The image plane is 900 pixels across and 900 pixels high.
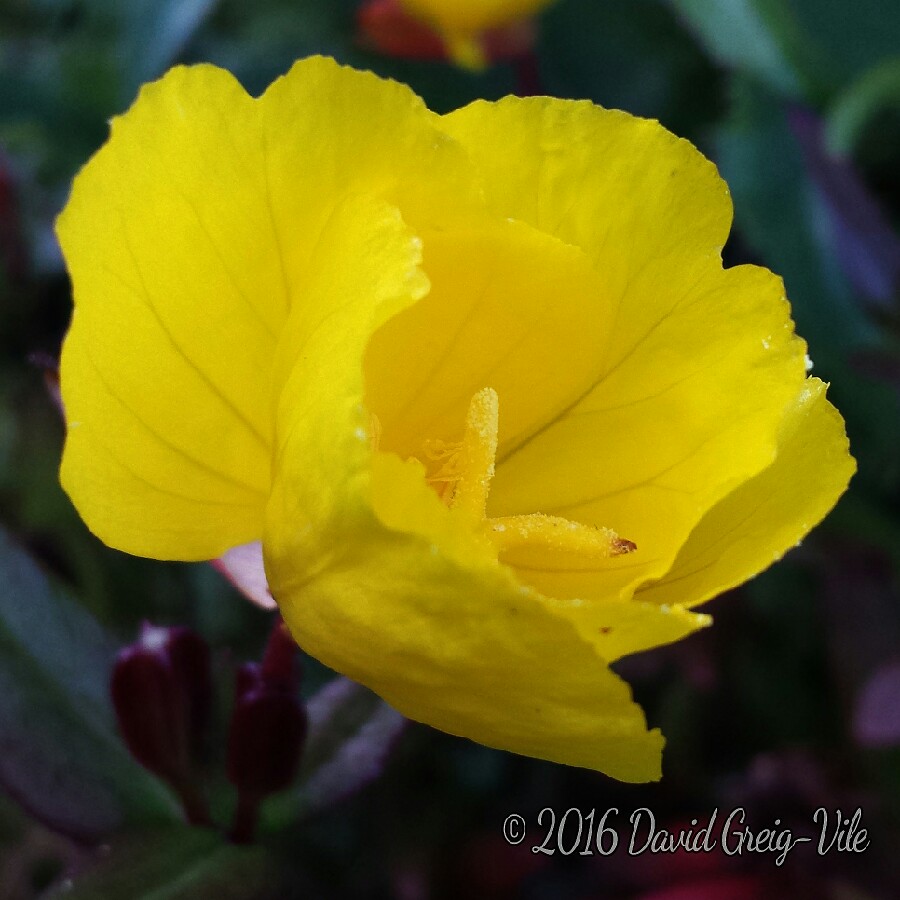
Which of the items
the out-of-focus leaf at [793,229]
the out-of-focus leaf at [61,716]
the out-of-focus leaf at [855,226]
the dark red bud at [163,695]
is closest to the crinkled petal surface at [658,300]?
the dark red bud at [163,695]

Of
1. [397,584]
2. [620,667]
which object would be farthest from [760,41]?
[397,584]

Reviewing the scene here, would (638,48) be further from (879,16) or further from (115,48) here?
(115,48)

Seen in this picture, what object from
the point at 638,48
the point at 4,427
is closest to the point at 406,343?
the point at 4,427

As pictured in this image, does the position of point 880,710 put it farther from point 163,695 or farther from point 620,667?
point 163,695

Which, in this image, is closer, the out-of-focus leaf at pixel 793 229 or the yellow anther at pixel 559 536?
the yellow anther at pixel 559 536

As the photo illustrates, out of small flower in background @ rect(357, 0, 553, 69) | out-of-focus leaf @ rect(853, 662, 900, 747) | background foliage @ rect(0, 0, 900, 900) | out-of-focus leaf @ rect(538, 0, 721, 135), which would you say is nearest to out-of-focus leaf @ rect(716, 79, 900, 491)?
background foliage @ rect(0, 0, 900, 900)

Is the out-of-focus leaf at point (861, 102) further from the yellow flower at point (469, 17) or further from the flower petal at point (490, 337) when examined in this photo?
the flower petal at point (490, 337)
